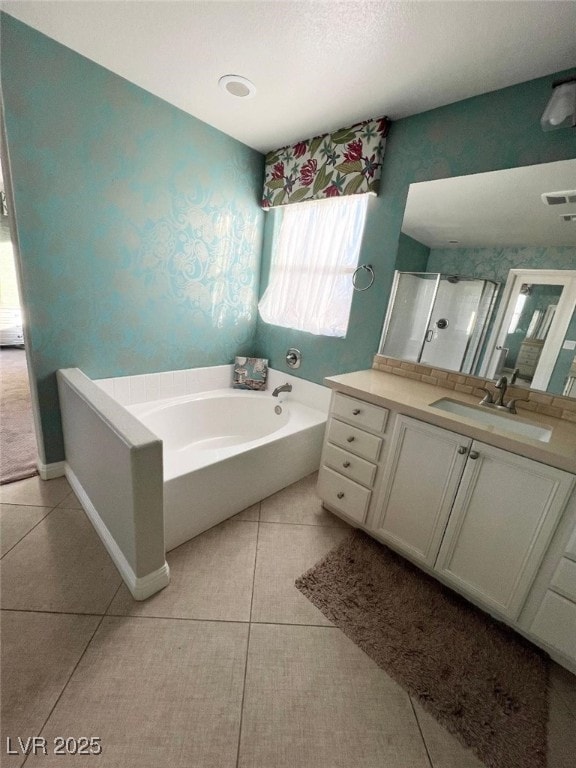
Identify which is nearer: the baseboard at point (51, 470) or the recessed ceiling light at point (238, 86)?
the recessed ceiling light at point (238, 86)

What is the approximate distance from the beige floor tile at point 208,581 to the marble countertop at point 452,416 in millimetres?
971

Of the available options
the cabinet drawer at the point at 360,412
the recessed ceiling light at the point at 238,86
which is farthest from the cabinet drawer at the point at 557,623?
the recessed ceiling light at the point at 238,86

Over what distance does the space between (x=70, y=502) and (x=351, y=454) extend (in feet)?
5.24

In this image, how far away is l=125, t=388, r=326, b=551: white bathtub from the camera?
1464 millimetres

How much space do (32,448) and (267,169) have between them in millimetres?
2678

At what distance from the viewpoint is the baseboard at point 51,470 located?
1.82 m

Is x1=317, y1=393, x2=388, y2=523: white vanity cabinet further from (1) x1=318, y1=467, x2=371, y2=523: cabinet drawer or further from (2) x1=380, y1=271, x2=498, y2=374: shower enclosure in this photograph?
(2) x1=380, y1=271, x2=498, y2=374: shower enclosure

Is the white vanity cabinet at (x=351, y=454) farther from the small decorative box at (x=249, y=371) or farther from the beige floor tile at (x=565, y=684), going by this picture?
the small decorative box at (x=249, y=371)

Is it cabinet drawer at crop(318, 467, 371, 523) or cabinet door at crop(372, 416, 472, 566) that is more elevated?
cabinet door at crop(372, 416, 472, 566)

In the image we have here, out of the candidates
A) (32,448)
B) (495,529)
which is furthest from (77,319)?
(495,529)

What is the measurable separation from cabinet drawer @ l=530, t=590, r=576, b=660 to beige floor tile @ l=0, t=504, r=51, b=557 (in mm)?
2234

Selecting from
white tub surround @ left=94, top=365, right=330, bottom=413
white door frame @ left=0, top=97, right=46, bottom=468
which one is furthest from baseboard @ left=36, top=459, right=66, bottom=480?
white tub surround @ left=94, top=365, right=330, bottom=413

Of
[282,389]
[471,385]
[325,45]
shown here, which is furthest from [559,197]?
[282,389]

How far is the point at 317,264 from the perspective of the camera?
2.22 m
